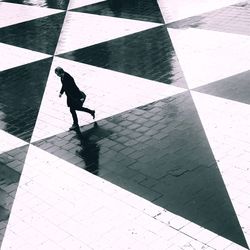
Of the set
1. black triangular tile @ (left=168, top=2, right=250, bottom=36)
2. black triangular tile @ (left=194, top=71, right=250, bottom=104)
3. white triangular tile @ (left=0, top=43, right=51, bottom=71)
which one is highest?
white triangular tile @ (left=0, top=43, right=51, bottom=71)

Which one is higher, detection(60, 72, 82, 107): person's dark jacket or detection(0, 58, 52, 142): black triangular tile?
detection(60, 72, 82, 107): person's dark jacket

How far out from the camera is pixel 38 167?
8164mm

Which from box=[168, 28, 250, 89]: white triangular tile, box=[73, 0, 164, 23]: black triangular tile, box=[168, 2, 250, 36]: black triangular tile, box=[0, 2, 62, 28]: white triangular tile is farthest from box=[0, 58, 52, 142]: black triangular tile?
box=[0, 2, 62, 28]: white triangular tile

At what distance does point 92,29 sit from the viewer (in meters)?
14.7

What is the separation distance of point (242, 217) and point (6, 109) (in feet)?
20.1

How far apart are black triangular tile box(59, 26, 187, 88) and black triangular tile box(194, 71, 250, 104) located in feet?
1.91

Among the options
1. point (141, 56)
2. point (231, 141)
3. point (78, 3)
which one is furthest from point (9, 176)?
point (78, 3)

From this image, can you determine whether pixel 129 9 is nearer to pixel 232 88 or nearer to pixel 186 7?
pixel 186 7

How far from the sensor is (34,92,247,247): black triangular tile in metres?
6.53

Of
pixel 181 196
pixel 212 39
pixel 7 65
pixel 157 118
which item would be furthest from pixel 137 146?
pixel 7 65

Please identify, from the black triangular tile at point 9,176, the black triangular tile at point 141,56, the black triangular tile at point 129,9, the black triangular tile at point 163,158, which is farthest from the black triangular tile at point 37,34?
the black triangular tile at point 9,176

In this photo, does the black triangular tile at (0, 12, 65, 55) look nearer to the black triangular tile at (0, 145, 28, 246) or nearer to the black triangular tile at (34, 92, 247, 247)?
the black triangular tile at (34, 92, 247, 247)

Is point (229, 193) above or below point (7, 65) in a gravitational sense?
below

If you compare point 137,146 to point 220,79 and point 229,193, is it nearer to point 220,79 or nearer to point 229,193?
point 229,193
